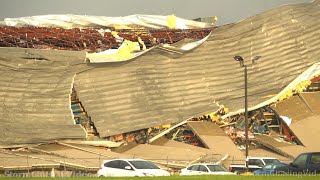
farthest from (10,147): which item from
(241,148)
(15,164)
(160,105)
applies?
(241,148)

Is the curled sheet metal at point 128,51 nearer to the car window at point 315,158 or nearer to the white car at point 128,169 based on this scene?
the white car at point 128,169

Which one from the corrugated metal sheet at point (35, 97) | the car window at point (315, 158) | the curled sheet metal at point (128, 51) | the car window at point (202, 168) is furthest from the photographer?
the curled sheet metal at point (128, 51)

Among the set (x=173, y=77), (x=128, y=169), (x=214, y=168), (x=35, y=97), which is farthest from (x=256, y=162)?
(x=35, y=97)

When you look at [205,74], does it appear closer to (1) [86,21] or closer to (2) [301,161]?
(1) [86,21]

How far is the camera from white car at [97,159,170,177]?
41.8 meters

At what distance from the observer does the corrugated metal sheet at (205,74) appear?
5941 cm

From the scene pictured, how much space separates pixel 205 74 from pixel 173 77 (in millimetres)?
2480

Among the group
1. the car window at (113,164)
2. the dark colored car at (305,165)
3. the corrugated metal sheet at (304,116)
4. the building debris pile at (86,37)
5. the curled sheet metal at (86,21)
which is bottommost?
the dark colored car at (305,165)

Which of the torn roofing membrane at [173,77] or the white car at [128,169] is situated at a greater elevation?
the torn roofing membrane at [173,77]

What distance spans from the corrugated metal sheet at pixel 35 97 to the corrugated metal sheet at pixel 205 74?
1.33m

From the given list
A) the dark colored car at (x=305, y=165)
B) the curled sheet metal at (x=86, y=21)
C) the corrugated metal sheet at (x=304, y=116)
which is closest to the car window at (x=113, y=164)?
the dark colored car at (x=305, y=165)

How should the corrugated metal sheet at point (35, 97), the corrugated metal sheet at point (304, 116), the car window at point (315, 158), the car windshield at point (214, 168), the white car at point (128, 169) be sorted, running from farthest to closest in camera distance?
the corrugated metal sheet at point (304, 116) < the corrugated metal sheet at point (35, 97) < the car windshield at point (214, 168) < the white car at point (128, 169) < the car window at point (315, 158)

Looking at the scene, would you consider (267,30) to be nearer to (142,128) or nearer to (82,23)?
(142,128)

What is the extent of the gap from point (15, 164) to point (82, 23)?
2612cm
